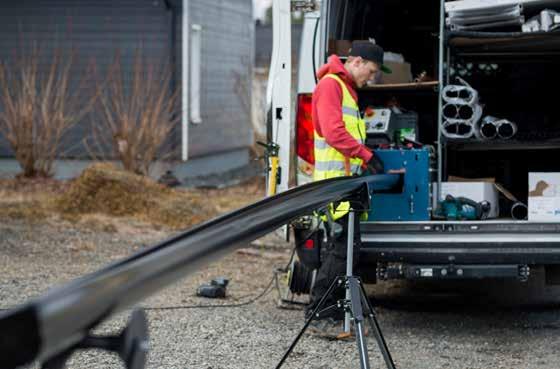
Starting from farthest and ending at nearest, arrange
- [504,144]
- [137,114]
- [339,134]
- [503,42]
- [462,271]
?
[137,114]
[503,42]
[504,144]
[339,134]
[462,271]

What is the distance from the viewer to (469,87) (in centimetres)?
742

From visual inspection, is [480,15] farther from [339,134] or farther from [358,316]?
[358,316]

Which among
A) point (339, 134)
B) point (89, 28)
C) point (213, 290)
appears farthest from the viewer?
point (89, 28)

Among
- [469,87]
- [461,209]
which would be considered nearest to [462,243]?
[461,209]

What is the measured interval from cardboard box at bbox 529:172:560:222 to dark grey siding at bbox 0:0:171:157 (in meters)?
10.8

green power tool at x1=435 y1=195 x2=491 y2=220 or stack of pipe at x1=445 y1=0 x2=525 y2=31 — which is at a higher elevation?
stack of pipe at x1=445 y1=0 x2=525 y2=31

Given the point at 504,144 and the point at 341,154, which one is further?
the point at 504,144

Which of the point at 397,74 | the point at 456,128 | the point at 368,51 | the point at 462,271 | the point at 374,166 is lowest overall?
the point at 462,271

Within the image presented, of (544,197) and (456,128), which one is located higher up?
(456,128)

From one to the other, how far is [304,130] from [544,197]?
5.45ft

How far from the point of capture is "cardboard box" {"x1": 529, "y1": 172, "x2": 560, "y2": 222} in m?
6.81

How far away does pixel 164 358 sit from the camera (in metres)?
6.13

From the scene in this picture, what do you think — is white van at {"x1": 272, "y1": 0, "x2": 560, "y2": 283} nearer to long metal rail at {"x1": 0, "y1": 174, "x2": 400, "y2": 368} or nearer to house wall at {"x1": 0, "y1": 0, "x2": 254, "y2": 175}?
long metal rail at {"x1": 0, "y1": 174, "x2": 400, "y2": 368}

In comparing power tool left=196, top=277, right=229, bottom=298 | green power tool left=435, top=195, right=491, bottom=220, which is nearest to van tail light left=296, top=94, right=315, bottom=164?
green power tool left=435, top=195, right=491, bottom=220
